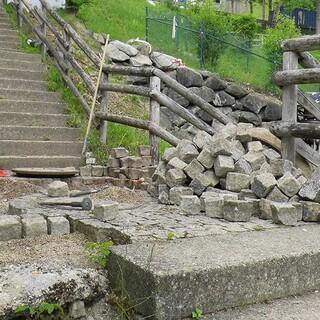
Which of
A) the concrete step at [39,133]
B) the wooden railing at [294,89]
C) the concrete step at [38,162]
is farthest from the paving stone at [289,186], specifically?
the concrete step at [39,133]

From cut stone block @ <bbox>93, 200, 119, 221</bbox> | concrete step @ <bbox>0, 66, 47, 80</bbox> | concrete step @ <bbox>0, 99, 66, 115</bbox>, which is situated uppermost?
concrete step @ <bbox>0, 66, 47, 80</bbox>

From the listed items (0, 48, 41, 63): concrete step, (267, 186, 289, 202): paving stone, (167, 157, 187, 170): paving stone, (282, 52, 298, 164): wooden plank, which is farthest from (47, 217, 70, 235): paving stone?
(0, 48, 41, 63): concrete step

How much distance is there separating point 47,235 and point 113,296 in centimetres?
90

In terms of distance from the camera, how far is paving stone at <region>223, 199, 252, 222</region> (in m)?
3.80

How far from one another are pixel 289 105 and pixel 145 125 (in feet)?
5.93

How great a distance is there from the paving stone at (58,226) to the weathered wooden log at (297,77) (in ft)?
8.47

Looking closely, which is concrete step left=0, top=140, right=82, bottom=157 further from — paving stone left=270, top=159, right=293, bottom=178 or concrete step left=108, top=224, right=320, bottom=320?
concrete step left=108, top=224, right=320, bottom=320

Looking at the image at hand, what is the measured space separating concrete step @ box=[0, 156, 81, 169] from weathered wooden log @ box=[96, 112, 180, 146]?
72 centimetres

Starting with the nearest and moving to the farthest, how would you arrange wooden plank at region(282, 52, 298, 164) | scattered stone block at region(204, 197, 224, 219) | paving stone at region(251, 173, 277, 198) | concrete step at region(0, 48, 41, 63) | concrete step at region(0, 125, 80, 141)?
scattered stone block at region(204, 197, 224, 219) < paving stone at region(251, 173, 277, 198) < wooden plank at region(282, 52, 298, 164) < concrete step at region(0, 125, 80, 141) < concrete step at region(0, 48, 41, 63)

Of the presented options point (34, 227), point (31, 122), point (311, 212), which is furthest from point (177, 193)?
point (31, 122)

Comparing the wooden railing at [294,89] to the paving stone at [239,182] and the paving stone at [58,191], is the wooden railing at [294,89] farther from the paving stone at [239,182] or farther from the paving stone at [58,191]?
the paving stone at [58,191]

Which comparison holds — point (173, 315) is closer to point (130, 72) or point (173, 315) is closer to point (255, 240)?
point (255, 240)

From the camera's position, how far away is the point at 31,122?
22.7 ft

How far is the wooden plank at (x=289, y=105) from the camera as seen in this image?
16.6ft
